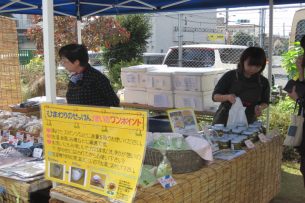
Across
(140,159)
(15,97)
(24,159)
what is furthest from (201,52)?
(140,159)

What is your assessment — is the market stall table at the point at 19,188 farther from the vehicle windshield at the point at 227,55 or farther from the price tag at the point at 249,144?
the vehicle windshield at the point at 227,55

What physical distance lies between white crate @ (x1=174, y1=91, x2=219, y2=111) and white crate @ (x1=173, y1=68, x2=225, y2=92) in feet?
0.20

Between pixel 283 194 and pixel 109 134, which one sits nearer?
pixel 109 134

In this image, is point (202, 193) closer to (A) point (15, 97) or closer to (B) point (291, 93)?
(B) point (291, 93)

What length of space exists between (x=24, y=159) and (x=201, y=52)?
6.77 m

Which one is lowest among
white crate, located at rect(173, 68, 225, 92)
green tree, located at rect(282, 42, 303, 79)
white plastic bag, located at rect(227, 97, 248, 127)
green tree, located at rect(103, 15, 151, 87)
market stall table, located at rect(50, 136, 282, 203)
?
market stall table, located at rect(50, 136, 282, 203)

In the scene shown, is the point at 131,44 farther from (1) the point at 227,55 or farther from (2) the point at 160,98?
(2) the point at 160,98

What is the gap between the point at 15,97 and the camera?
6.36m

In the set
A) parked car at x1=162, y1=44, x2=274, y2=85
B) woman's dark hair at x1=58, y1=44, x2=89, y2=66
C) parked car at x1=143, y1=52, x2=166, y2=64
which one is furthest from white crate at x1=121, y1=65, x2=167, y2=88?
parked car at x1=143, y1=52, x2=166, y2=64

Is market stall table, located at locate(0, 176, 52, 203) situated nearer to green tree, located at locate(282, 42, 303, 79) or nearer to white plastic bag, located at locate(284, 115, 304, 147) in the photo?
white plastic bag, located at locate(284, 115, 304, 147)

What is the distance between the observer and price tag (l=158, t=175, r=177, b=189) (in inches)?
77.2

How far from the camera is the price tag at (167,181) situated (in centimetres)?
196

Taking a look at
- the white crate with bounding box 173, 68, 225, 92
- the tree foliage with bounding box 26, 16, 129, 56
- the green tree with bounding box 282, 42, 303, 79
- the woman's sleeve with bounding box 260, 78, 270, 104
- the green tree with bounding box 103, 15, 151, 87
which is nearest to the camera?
the woman's sleeve with bounding box 260, 78, 270, 104

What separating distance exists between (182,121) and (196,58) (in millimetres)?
6465
